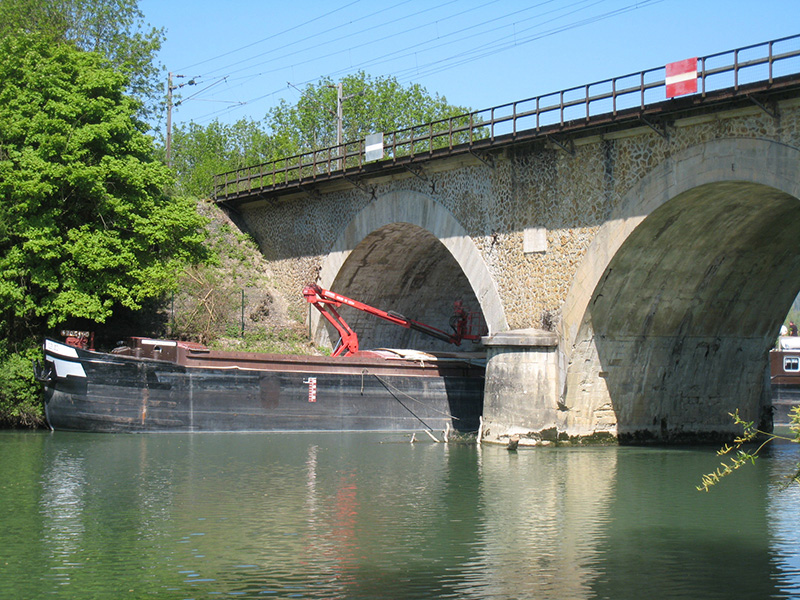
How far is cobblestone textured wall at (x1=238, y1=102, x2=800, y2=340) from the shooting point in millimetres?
22891

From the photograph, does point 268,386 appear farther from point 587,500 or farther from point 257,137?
point 257,137

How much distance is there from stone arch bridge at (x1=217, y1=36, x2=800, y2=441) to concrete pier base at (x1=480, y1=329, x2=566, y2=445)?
4 centimetres

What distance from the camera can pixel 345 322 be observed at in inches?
1446

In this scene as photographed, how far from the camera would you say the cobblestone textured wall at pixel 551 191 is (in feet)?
→ 75.1

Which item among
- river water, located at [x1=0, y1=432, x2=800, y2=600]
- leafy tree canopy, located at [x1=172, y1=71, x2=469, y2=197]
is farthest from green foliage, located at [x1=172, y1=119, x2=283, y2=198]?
river water, located at [x1=0, y1=432, x2=800, y2=600]

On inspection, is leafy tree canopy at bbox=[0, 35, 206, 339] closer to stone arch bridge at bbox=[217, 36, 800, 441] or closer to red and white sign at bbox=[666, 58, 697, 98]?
stone arch bridge at bbox=[217, 36, 800, 441]

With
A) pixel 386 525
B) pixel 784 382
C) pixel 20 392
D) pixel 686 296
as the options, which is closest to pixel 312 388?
pixel 20 392

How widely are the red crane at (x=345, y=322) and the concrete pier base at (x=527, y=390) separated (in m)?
8.65

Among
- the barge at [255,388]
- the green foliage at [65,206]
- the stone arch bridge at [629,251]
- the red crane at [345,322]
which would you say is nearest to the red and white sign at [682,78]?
the stone arch bridge at [629,251]

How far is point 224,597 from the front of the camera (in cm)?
1140

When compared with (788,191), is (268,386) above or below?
below

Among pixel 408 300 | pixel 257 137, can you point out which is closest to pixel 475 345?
pixel 408 300

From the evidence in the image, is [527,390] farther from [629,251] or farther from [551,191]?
[551,191]

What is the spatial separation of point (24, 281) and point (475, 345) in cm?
1614
